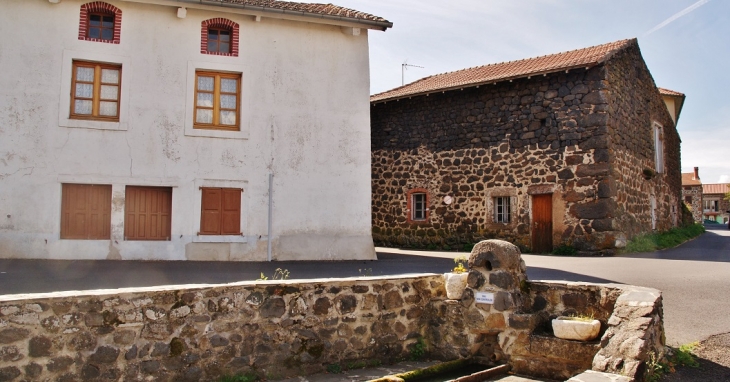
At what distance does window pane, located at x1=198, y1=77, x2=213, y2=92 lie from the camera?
13.1 m

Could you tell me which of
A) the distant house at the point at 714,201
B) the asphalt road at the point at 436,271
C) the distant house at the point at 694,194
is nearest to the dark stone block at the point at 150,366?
the asphalt road at the point at 436,271

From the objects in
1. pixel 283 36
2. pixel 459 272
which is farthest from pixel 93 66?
pixel 459 272

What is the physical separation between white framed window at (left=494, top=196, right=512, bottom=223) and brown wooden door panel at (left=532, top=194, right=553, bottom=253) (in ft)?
2.83

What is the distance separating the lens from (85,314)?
5.53 metres

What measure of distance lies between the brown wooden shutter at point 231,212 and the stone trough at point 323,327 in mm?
6443

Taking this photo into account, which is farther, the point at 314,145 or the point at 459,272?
the point at 314,145

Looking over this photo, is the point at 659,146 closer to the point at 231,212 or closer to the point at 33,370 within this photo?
the point at 231,212

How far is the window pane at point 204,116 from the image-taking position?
13016 mm

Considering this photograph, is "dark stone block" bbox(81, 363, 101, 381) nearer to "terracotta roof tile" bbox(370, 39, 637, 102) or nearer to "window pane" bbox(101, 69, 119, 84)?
"window pane" bbox(101, 69, 119, 84)

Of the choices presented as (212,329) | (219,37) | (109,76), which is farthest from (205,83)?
(212,329)

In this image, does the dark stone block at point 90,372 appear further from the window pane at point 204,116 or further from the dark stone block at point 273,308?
the window pane at point 204,116

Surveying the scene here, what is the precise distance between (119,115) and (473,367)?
943cm

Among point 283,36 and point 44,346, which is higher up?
point 283,36

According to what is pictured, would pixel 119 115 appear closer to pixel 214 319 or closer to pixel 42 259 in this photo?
pixel 42 259
